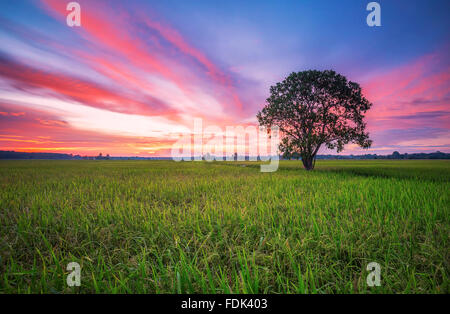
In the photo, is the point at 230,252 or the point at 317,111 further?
the point at 317,111

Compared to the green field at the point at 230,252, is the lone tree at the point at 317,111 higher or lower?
higher

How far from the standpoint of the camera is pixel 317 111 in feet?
57.6

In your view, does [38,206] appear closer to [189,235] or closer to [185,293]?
[189,235]

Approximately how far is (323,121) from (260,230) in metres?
17.5

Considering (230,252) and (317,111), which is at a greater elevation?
(317,111)

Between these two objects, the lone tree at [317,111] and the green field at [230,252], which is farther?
the lone tree at [317,111]

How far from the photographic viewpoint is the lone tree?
1700 cm

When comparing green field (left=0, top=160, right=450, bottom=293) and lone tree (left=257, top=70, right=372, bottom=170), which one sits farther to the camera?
lone tree (left=257, top=70, right=372, bottom=170)

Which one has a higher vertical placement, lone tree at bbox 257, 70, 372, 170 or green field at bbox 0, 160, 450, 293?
lone tree at bbox 257, 70, 372, 170

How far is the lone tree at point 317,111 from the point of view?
669 inches

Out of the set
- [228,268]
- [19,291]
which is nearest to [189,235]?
[228,268]
